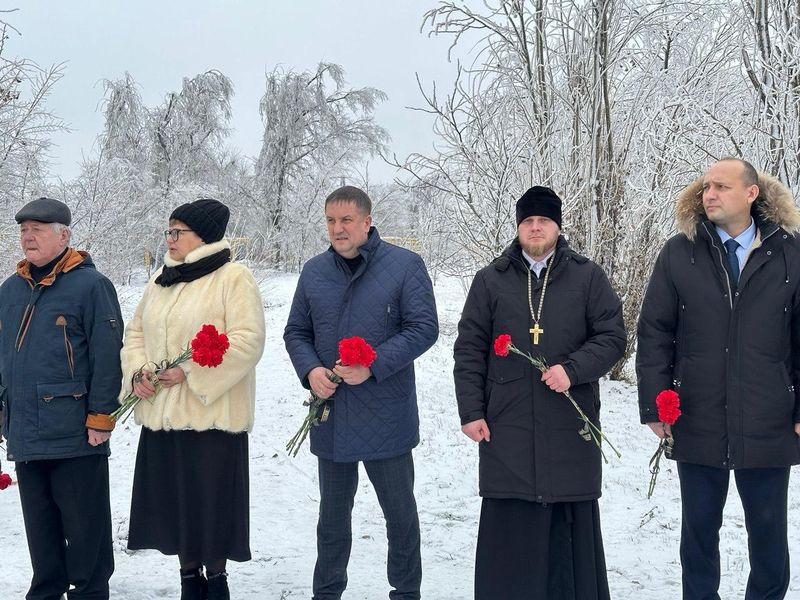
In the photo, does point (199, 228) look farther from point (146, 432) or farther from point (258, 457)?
point (258, 457)

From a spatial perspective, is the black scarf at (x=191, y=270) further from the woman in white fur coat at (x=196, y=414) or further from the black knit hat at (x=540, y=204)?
the black knit hat at (x=540, y=204)

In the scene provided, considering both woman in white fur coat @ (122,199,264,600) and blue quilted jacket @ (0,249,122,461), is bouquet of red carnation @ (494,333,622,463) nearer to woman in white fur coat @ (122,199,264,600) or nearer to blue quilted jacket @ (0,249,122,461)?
woman in white fur coat @ (122,199,264,600)

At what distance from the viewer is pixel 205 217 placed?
3277 millimetres

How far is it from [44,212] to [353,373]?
156cm

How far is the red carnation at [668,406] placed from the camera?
2889 mm

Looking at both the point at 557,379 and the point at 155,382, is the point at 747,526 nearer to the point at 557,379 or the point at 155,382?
the point at 557,379

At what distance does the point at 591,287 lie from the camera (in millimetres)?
3041

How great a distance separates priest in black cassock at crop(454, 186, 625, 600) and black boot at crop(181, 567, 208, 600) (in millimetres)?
1234

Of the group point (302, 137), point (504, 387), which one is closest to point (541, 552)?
point (504, 387)

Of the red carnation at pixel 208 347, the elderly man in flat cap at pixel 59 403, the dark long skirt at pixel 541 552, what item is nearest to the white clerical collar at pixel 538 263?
the dark long skirt at pixel 541 552

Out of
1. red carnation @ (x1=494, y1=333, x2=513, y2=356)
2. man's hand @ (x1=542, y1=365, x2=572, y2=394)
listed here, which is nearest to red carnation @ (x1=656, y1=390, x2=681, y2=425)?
man's hand @ (x1=542, y1=365, x2=572, y2=394)

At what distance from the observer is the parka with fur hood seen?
2938mm

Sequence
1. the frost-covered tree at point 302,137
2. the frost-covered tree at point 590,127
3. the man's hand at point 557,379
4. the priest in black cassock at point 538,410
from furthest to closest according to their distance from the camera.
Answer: the frost-covered tree at point 302,137 → the frost-covered tree at point 590,127 → the priest in black cassock at point 538,410 → the man's hand at point 557,379

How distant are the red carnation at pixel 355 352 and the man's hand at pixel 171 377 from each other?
732 mm
